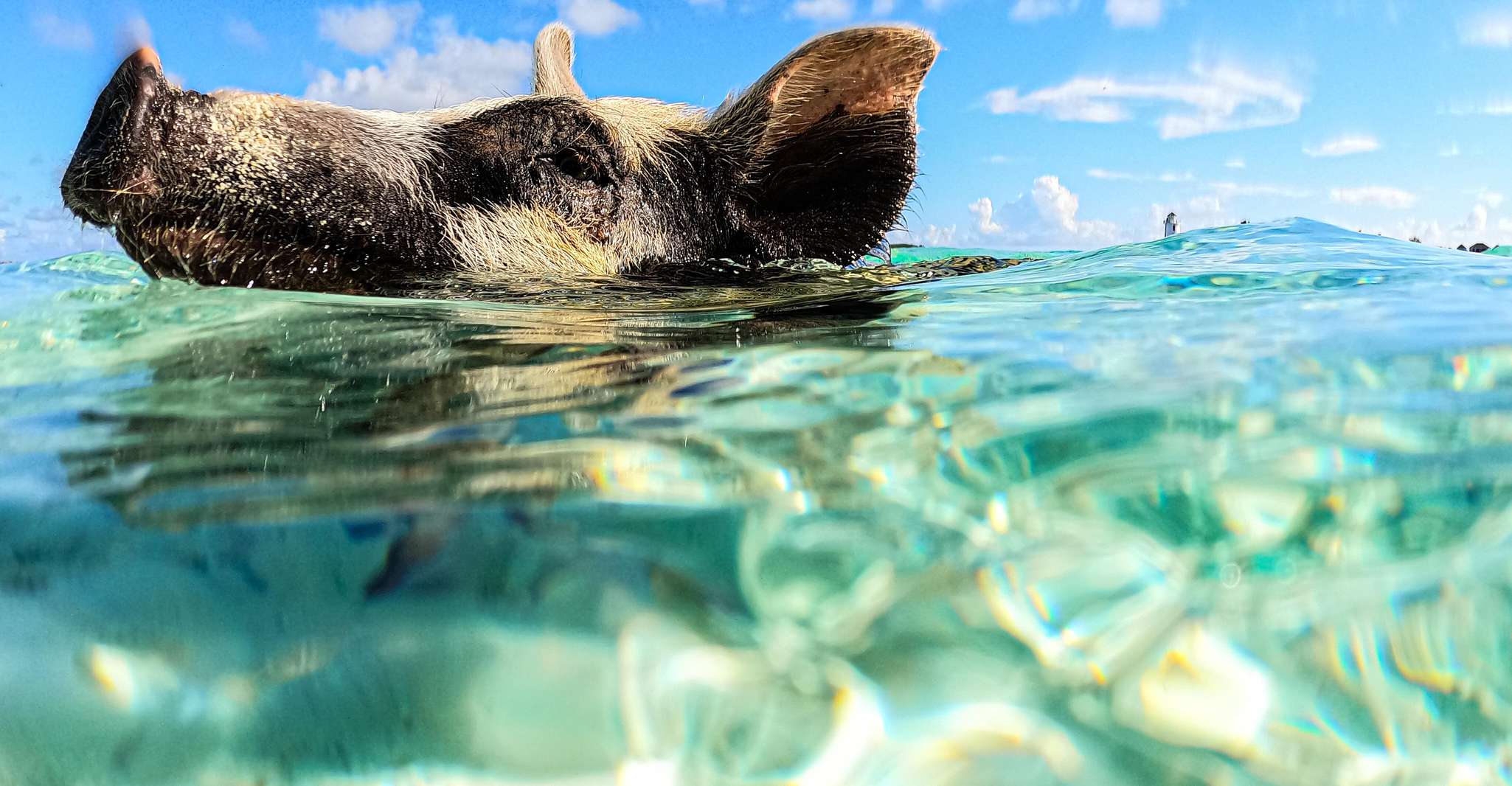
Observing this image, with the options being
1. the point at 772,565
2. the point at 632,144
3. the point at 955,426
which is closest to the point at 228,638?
the point at 772,565

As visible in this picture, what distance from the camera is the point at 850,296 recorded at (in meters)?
3.72

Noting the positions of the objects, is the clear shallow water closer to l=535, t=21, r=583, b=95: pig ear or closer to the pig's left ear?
the pig's left ear

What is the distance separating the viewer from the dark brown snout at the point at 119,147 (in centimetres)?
304

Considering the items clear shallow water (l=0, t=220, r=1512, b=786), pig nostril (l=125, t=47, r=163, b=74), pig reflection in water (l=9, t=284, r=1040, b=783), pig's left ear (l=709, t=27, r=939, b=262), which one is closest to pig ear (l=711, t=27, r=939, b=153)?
pig's left ear (l=709, t=27, r=939, b=262)

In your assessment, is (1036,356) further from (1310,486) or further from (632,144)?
(632,144)

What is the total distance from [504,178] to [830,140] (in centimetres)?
150

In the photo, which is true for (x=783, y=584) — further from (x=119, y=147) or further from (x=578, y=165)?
(x=578, y=165)

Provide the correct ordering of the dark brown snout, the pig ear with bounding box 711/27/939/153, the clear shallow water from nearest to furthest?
the clear shallow water
the dark brown snout
the pig ear with bounding box 711/27/939/153

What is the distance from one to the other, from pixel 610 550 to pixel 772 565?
173mm

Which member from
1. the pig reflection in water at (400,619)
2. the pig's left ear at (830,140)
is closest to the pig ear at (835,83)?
the pig's left ear at (830,140)

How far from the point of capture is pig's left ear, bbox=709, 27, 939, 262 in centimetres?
415

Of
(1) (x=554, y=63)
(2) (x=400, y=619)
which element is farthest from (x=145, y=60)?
(2) (x=400, y=619)

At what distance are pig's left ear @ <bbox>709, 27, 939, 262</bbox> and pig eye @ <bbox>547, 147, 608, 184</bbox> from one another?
705mm

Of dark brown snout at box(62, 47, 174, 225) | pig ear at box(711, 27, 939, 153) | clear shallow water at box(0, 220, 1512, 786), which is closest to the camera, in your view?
clear shallow water at box(0, 220, 1512, 786)
